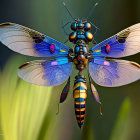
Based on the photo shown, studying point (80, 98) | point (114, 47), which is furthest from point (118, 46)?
point (80, 98)

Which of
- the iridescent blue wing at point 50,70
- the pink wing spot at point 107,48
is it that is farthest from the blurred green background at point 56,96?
the pink wing spot at point 107,48

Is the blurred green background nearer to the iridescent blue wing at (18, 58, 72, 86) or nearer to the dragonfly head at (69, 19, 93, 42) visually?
the iridescent blue wing at (18, 58, 72, 86)

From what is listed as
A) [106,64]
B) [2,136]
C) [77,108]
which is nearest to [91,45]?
[106,64]

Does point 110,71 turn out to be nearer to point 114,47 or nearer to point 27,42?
point 114,47

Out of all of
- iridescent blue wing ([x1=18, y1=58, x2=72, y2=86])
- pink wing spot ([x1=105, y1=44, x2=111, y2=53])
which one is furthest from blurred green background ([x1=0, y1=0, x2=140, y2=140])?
pink wing spot ([x1=105, y1=44, x2=111, y2=53])

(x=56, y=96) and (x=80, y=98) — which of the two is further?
(x=56, y=96)
